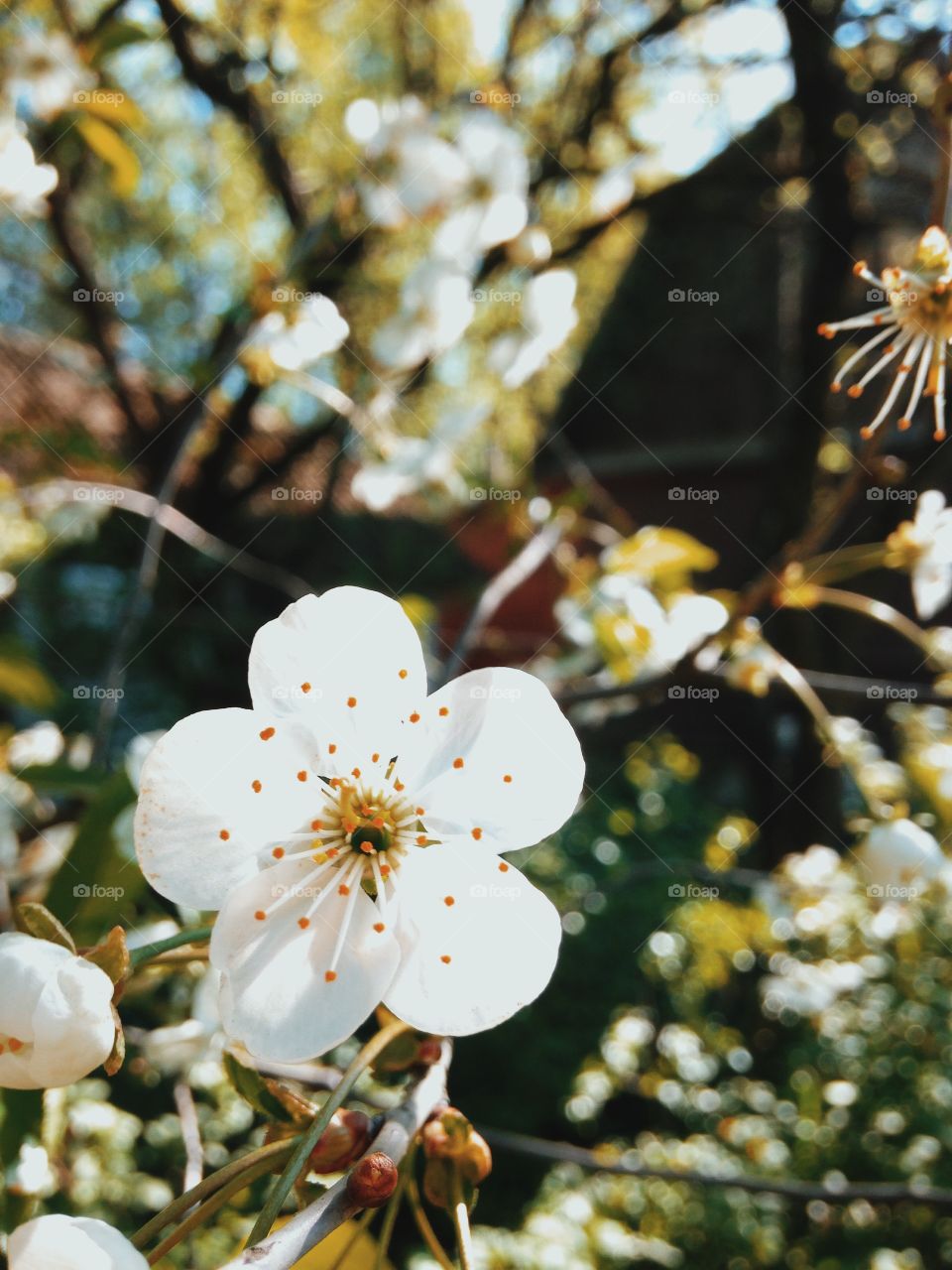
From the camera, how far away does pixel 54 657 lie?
4617mm

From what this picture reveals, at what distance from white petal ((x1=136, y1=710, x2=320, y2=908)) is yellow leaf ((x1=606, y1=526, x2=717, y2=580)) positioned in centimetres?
88

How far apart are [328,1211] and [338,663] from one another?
0.91 feet

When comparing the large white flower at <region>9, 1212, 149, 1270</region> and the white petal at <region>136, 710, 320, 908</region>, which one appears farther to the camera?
the white petal at <region>136, 710, 320, 908</region>

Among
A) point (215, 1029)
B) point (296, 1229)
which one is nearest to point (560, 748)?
point (296, 1229)

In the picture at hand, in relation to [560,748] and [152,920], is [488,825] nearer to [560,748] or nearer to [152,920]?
[560,748]

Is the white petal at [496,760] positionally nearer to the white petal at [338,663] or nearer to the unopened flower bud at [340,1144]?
the white petal at [338,663]

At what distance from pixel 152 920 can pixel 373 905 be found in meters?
0.51

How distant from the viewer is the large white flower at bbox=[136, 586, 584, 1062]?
21.0 inches

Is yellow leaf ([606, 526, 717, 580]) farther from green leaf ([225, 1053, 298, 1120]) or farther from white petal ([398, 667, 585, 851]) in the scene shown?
green leaf ([225, 1053, 298, 1120])

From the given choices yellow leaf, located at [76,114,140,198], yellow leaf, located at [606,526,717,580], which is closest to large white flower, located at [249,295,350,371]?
yellow leaf, located at [76,114,140,198]

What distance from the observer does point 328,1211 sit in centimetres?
40

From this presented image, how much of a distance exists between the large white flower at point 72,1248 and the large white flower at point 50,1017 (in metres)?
0.06

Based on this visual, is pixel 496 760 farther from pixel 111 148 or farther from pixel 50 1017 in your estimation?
pixel 111 148

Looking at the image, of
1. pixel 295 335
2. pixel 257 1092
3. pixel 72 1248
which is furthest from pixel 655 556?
pixel 72 1248
